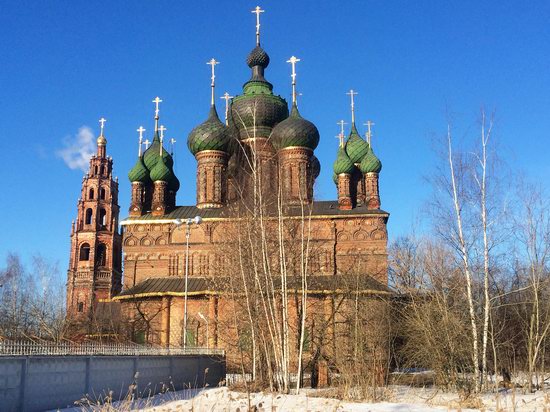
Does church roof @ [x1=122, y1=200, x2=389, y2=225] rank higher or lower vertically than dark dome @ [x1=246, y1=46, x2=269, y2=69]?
lower

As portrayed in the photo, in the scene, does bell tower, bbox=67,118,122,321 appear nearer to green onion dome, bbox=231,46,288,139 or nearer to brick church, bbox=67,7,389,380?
brick church, bbox=67,7,389,380

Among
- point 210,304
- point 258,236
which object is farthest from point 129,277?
point 258,236

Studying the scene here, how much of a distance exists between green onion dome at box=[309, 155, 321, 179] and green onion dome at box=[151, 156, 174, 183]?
7.73 meters

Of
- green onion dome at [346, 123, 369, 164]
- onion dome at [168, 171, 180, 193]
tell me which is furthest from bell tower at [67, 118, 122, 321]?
green onion dome at [346, 123, 369, 164]

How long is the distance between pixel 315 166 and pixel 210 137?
5971mm

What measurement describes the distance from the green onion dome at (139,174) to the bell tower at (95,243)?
1047 cm

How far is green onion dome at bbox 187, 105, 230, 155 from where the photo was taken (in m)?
32.1

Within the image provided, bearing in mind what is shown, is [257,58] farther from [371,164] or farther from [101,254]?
[101,254]

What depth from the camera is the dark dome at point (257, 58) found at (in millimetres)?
35781

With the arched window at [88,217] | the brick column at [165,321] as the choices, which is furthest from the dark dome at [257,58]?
the arched window at [88,217]

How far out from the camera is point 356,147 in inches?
1353

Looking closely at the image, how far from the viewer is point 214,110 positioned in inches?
1320

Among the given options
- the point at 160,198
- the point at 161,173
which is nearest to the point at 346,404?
the point at 160,198

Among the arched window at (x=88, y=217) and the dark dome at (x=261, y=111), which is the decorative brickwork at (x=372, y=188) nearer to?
the dark dome at (x=261, y=111)
